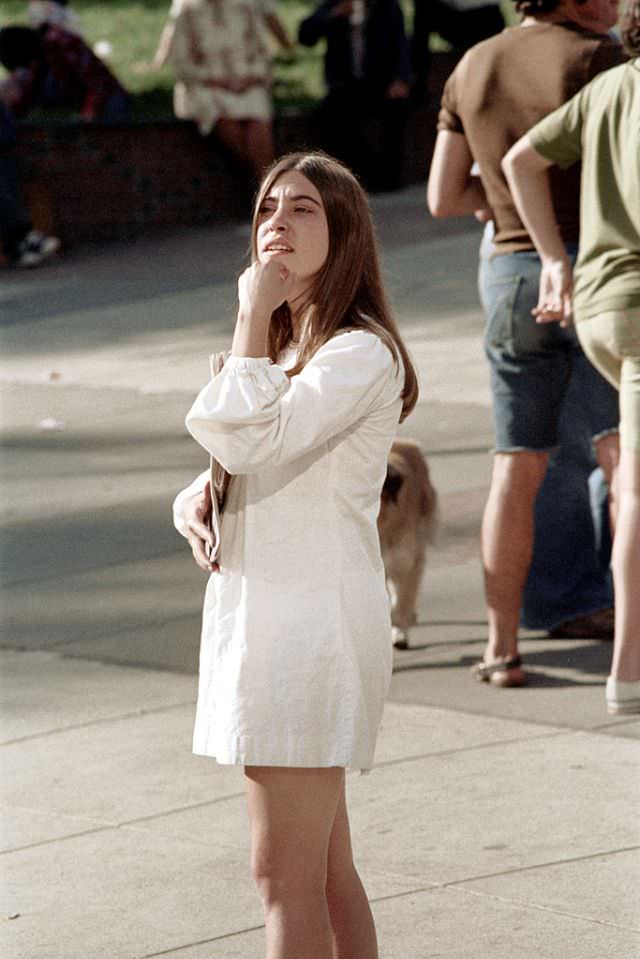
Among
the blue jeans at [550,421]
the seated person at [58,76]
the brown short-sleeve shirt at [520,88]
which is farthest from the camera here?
the seated person at [58,76]

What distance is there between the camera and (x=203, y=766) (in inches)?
218

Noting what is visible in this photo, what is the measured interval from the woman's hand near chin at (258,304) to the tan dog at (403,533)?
3.23 metres

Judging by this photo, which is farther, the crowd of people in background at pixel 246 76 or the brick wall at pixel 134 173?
the brick wall at pixel 134 173

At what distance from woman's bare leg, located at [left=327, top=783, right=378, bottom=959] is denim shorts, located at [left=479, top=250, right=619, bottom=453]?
271 cm

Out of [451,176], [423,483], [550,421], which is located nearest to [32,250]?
[423,483]

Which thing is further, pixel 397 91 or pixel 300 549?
pixel 397 91

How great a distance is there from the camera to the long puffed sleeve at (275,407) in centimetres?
329

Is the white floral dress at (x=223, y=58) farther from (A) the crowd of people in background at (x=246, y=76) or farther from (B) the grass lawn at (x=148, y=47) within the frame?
(B) the grass lawn at (x=148, y=47)

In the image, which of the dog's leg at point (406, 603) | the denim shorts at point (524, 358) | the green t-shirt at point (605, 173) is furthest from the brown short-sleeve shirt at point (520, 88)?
the dog's leg at point (406, 603)

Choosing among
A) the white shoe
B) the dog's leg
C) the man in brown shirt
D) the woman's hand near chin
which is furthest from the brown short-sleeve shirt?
the woman's hand near chin

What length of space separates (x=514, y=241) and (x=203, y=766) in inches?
76.1

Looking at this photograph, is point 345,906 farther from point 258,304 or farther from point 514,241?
point 514,241

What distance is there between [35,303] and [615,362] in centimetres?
1072

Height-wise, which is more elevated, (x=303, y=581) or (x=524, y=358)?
(x=303, y=581)
